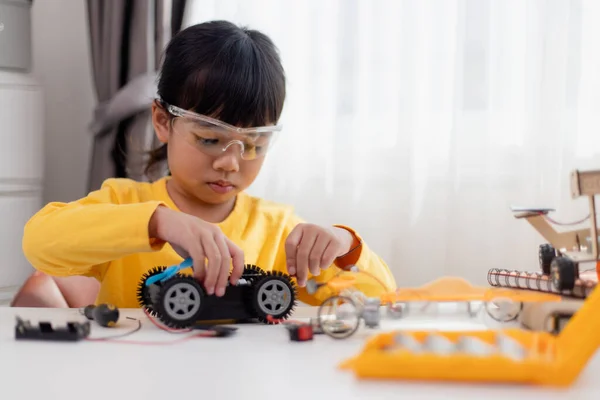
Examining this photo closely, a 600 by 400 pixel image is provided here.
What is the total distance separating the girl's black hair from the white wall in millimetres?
1123

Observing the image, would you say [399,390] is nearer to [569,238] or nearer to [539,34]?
A: [569,238]

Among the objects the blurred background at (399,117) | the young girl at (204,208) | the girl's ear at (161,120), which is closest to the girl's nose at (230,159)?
the young girl at (204,208)

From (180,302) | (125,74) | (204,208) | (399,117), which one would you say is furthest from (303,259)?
(125,74)

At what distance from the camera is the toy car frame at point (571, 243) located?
73cm

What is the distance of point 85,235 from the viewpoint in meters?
1.04

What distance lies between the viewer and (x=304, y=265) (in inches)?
40.8

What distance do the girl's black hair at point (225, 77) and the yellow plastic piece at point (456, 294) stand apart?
1.99 ft

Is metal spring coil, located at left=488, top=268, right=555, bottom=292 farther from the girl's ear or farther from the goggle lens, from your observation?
the girl's ear

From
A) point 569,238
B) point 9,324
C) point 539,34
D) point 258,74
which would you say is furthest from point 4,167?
point 569,238

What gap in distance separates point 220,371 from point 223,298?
0.86ft

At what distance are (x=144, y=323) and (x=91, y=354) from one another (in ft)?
0.67

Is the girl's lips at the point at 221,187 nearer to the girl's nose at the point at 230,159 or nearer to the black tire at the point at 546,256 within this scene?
the girl's nose at the point at 230,159

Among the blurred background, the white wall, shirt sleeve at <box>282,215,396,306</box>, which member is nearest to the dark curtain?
the blurred background

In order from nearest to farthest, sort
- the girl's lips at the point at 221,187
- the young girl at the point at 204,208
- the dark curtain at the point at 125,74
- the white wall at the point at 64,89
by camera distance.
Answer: the young girl at the point at 204,208, the girl's lips at the point at 221,187, the dark curtain at the point at 125,74, the white wall at the point at 64,89
